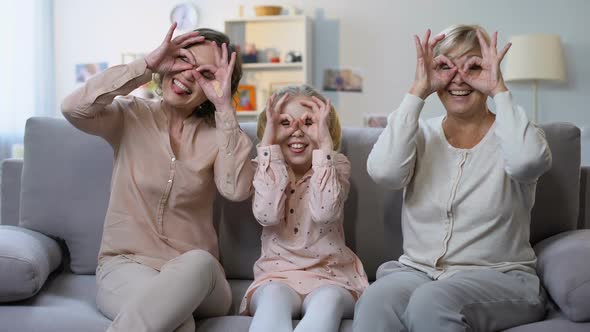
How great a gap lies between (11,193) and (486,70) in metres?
1.50

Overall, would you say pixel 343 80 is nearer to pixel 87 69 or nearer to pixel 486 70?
pixel 87 69

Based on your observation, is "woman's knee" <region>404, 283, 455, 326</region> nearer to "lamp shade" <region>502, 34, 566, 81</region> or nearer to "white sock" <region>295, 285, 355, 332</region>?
"white sock" <region>295, 285, 355, 332</region>

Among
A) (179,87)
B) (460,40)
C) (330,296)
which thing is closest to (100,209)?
(179,87)

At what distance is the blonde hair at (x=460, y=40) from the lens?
1778mm

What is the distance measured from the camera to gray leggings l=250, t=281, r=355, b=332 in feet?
5.00

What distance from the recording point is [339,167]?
1902mm

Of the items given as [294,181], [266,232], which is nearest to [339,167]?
[294,181]

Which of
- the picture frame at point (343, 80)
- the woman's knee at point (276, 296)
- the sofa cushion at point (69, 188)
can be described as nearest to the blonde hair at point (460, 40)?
the woman's knee at point (276, 296)

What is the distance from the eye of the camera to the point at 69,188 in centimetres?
207

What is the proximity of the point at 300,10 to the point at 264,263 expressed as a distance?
11.6 feet

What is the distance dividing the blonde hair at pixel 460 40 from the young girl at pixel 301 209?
0.36 meters

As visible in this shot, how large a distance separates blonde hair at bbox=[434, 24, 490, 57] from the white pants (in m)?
0.82

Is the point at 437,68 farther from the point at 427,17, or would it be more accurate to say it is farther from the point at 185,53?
the point at 427,17

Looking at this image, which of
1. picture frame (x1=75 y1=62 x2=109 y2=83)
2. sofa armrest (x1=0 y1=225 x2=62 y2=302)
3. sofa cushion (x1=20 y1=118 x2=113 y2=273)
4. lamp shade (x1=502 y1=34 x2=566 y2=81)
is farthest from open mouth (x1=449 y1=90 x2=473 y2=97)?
picture frame (x1=75 y1=62 x2=109 y2=83)
